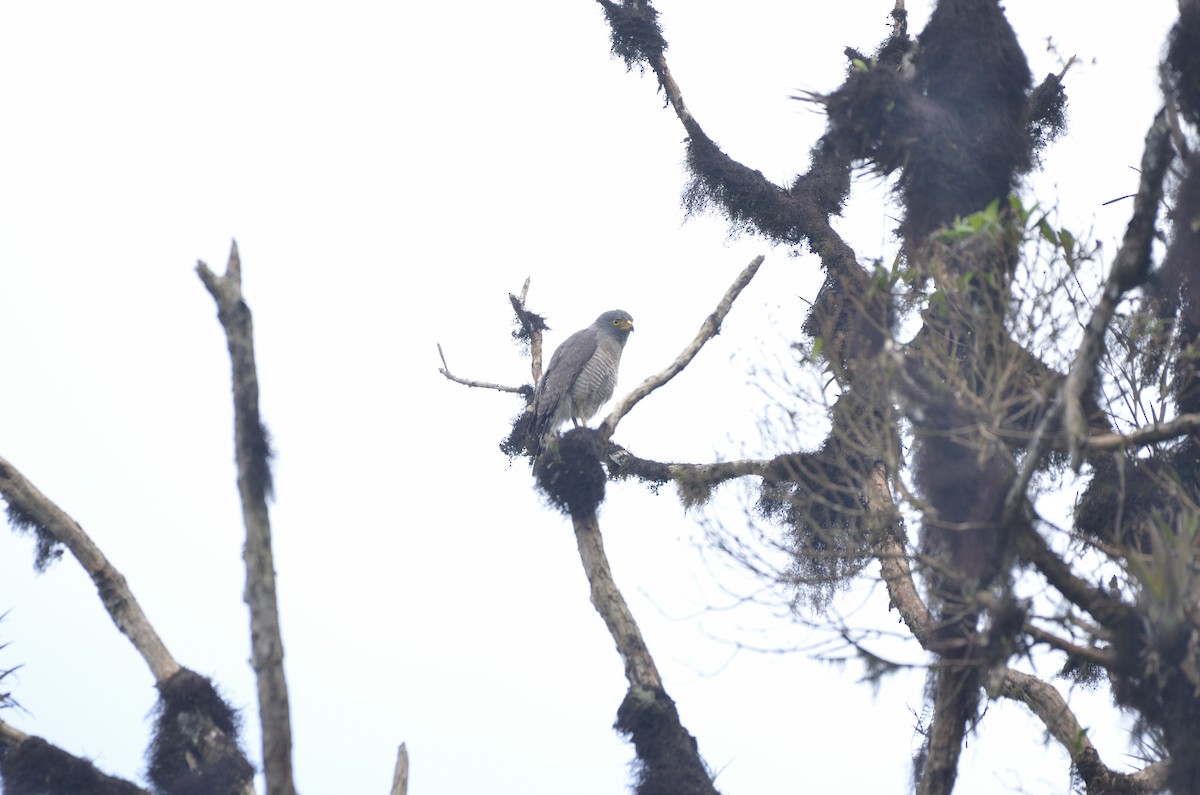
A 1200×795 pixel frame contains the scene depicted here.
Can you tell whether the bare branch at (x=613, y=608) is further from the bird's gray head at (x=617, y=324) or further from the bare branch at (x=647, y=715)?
the bird's gray head at (x=617, y=324)

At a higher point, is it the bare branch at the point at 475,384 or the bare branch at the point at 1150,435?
the bare branch at the point at 475,384

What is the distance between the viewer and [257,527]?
4199 mm

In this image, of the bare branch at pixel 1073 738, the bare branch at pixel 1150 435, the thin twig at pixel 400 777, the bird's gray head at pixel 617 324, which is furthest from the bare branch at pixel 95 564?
the bird's gray head at pixel 617 324

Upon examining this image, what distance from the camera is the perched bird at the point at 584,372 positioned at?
364 inches

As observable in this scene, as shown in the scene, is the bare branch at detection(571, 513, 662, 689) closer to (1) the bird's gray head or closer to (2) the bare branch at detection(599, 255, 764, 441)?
(2) the bare branch at detection(599, 255, 764, 441)

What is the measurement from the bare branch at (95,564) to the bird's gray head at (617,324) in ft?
19.0

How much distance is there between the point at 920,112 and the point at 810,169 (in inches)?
109

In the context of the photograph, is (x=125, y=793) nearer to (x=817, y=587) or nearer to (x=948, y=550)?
(x=817, y=587)

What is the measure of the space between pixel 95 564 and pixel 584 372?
16.3ft

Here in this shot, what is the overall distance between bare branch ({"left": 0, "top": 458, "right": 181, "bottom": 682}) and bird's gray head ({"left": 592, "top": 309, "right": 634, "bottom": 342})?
5805mm

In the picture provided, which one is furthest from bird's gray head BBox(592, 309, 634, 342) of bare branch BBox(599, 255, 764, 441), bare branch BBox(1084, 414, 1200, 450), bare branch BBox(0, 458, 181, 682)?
bare branch BBox(1084, 414, 1200, 450)

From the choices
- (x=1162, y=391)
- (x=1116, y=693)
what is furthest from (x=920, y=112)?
(x=1116, y=693)

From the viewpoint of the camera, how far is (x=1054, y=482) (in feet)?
20.0

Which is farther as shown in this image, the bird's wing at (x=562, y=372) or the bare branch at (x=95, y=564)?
the bird's wing at (x=562, y=372)
